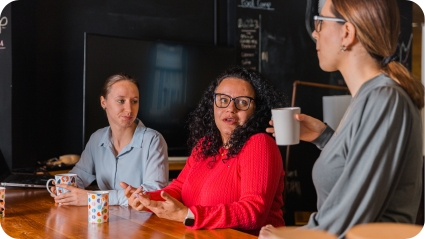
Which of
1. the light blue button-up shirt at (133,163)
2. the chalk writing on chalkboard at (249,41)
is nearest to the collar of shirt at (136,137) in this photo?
the light blue button-up shirt at (133,163)

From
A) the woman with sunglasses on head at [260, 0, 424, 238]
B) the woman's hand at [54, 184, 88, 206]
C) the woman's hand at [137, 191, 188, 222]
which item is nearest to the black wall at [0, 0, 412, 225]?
the woman's hand at [54, 184, 88, 206]

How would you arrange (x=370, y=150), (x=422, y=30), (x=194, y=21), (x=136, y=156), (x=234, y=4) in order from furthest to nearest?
(x=234, y=4)
(x=194, y=21)
(x=136, y=156)
(x=422, y=30)
(x=370, y=150)

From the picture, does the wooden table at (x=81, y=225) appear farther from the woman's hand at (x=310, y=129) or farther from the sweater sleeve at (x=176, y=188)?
the woman's hand at (x=310, y=129)

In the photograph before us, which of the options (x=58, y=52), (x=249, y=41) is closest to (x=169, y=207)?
(x=58, y=52)

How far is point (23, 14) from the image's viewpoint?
6.35ft

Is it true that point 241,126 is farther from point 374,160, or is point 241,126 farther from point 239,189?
point 374,160

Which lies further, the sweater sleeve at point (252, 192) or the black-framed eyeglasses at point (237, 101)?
the black-framed eyeglasses at point (237, 101)

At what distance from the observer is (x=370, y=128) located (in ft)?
2.27

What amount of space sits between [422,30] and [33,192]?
3.56ft

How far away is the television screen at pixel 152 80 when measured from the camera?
1665 mm

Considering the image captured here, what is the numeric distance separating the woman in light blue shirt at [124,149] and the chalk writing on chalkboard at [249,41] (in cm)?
136

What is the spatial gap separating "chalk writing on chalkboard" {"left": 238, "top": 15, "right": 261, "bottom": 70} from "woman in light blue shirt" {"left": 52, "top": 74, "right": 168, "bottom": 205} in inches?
53.4

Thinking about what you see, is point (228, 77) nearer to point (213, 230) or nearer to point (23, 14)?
point (213, 230)

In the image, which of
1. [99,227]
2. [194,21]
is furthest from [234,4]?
[99,227]
